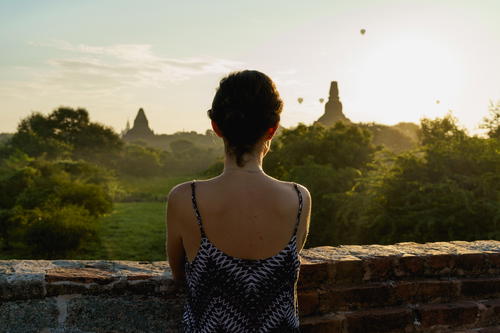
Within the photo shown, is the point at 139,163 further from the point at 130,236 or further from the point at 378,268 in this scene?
the point at 378,268

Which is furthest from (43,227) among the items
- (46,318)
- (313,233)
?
(46,318)

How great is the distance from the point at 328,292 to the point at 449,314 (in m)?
0.62

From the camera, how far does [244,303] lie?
146 centimetres

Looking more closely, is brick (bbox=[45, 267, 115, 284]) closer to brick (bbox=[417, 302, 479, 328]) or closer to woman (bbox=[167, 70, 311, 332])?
woman (bbox=[167, 70, 311, 332])

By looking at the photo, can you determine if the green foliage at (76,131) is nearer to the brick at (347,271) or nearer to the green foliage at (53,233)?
the green foliage at (53,233)

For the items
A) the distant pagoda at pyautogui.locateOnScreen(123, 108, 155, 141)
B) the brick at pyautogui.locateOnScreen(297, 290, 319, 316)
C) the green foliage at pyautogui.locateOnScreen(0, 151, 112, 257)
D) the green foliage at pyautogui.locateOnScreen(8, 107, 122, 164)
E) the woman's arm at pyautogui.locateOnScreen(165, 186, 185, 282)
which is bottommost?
the green foliage at pyautogui.locateOnScreen(0, 151, 112, 257)

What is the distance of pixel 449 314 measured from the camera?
2102mm

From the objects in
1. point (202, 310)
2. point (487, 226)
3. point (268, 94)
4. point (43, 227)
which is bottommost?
point (43, 227)

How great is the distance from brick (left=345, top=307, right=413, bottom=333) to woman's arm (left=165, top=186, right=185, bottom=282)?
0.80 metres

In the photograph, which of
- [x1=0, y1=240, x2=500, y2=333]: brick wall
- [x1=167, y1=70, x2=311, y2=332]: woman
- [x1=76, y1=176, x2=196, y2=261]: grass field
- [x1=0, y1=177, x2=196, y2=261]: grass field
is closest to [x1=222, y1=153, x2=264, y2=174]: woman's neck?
[x1=167, y1=70, x2=311, y2=332]: woman

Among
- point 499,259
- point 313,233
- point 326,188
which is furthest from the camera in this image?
point 326,188

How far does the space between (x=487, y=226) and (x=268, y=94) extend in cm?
806

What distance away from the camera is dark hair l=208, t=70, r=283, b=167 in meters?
1.34

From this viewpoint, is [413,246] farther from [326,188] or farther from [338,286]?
[326,188]
